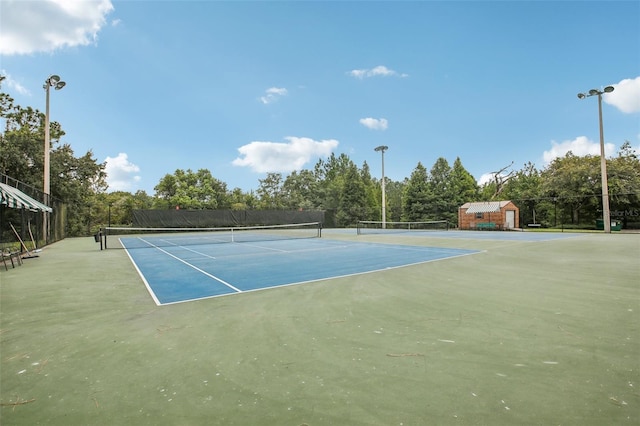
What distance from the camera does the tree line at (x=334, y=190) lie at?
2448 centimetres

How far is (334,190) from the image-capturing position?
2013 inches

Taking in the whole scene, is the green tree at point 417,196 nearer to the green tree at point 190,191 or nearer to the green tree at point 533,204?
the green tree at point 533,204

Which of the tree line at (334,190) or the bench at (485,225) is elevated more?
the tree line at (334,190)

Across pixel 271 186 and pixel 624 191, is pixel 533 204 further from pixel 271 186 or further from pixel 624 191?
pixel 271 186

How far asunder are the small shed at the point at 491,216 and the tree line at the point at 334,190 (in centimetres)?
247

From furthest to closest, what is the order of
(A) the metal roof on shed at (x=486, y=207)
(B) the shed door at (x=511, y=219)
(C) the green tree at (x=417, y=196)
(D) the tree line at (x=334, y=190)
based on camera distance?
(C) the green tree at (x=417, y=196) → (A) the metal roof on shed at (x=486, y=207) → (B) the shed door at (x=511, y=219) → (D) the tree line at (x=334, y=190)

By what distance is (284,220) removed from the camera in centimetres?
3522

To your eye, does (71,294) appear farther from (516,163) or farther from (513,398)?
(516,163)

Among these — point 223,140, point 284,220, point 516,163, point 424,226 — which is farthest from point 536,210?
point 223,140

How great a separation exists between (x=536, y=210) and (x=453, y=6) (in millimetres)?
29122

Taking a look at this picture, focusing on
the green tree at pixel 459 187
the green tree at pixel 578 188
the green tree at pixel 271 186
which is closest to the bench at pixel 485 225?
the green tree at pixel 578 188

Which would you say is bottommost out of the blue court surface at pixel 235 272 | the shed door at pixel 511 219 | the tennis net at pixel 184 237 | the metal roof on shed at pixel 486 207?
the blue court surface at pixel 235 272

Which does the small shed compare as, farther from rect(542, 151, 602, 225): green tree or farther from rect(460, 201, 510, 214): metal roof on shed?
rect(542, 151, 602, 225): green tree

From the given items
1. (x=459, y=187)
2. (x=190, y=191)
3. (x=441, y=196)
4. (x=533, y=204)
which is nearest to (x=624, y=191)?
(x=533, y=204)
